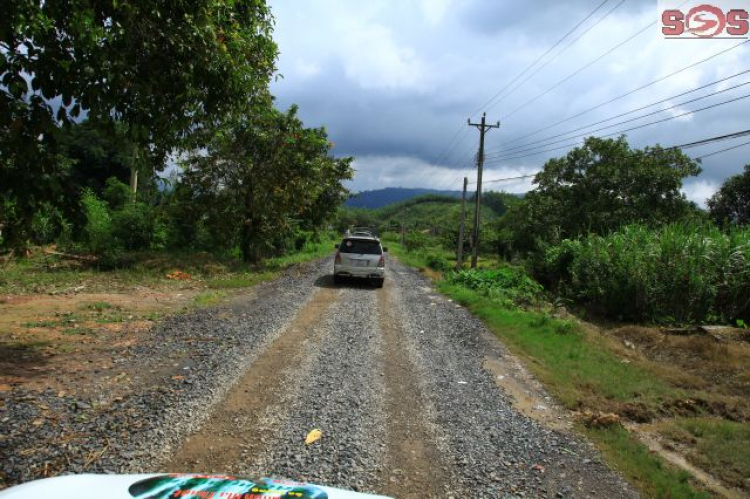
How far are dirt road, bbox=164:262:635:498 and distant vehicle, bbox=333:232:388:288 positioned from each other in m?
7.48

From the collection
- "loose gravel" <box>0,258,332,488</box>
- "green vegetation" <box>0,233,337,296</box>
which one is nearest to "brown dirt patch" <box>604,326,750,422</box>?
"loose gravel" <box>0,258,332,488</box>

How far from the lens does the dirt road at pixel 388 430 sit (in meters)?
3.77

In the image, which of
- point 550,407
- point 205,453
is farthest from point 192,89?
point 550,407

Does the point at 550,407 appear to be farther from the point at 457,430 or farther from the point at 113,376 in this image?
Answer: the point at 113,376

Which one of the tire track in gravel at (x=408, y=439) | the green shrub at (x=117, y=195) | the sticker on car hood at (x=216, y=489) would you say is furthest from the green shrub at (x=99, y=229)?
the sticker on car hood at (x=216, y=489)

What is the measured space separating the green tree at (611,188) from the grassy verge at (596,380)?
681 inches

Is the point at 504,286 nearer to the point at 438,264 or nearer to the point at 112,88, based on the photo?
the point at 438,264

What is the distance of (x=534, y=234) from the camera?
33.9 meters

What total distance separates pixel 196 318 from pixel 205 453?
5.60m

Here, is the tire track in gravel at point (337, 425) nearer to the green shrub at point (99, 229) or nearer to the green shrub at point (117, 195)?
the green shrub at point (99, 229)

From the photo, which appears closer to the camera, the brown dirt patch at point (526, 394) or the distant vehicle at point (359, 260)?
the brown dirt patch at point (526, 394)

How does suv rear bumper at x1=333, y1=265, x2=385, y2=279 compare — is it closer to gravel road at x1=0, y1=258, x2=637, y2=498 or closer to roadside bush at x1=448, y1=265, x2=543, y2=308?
roadside bush at x1=448, y1=265, x2=543, y2=308

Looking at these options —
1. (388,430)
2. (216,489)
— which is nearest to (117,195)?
(388,430)

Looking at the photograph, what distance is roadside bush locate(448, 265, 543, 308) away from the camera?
14523 mm
